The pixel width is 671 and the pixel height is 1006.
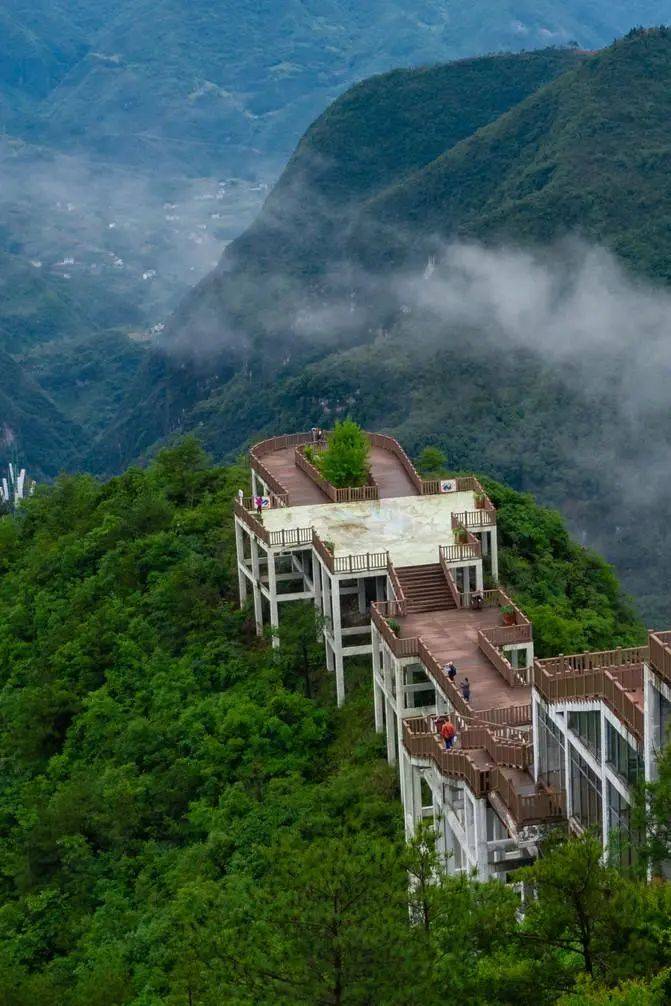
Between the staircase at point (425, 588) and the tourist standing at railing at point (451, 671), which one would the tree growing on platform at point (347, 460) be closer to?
the staircase at point (425, 588)

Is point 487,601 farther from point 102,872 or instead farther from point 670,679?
point 670,679

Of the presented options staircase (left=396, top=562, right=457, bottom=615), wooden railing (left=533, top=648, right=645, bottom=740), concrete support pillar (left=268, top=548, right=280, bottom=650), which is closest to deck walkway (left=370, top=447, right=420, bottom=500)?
concrete support pillar (left=268, top=548, right=280, bottom=650)

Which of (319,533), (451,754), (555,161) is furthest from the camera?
(555,161)

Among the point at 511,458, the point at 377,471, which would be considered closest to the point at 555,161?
the point at 511,458

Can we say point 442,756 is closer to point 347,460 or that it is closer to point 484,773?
point 484,773

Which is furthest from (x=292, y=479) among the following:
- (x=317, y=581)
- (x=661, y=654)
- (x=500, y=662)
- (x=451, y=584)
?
(x=661, y=654)

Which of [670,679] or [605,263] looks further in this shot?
[605,263]
